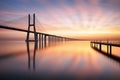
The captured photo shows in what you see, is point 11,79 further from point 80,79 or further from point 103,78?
point 103,78

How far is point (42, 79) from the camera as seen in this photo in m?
6.86

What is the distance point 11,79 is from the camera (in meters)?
6.82

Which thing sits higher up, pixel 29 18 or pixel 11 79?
pixel 29 18

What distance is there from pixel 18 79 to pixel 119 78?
362 cm

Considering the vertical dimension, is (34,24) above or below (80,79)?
above

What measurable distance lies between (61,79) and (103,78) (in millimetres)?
1556

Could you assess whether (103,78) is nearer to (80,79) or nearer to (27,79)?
(80,79)

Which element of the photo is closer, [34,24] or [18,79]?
[18,79]

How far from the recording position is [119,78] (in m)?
7.14

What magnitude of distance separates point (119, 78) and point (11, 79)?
152 inches

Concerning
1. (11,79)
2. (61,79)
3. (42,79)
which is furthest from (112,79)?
(11,79)

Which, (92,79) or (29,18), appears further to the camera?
(29,18)

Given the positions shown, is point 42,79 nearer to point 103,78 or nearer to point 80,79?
point 80,79

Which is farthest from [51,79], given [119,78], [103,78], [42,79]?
[119,78]
